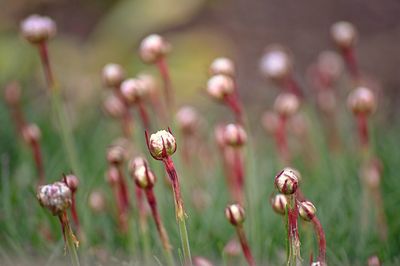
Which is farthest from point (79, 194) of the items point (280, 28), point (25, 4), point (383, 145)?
point (280, 28)

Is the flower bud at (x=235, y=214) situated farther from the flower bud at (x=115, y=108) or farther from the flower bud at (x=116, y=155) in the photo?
the flower bud at (x=115, y=108)

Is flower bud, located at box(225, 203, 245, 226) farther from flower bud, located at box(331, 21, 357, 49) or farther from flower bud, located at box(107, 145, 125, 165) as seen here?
flower bud, located at box(331, 21, 357, 49)

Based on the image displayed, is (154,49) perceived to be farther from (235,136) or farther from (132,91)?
(235,136)

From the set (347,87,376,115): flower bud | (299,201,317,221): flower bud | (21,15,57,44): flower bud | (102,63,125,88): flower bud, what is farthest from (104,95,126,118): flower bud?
(299,201,317,221): flower bud

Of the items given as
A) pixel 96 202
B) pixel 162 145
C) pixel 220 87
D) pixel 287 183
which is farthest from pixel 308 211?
pixel 96 202

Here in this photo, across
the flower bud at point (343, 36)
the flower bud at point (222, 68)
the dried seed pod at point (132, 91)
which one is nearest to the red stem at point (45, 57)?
the dried seed pod at point (132, 91)

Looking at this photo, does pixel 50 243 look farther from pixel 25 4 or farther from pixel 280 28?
pixel 280 28

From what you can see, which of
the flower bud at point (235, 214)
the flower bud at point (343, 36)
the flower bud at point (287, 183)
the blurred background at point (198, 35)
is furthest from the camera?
the blurred background at point (198, 35)
